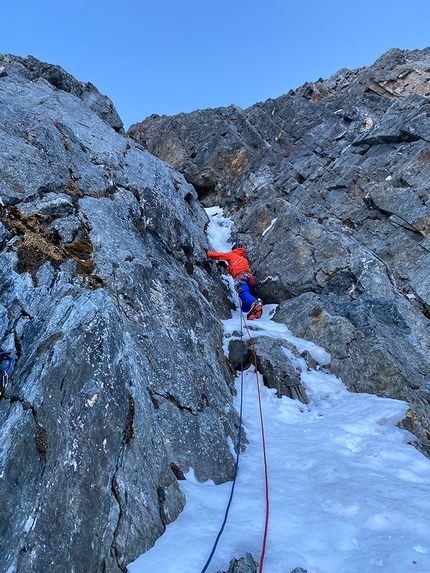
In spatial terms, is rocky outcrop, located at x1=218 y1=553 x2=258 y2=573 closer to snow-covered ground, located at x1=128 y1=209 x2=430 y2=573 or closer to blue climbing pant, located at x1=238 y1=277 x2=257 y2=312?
snow-covered ground, located at x1=128 y1=209 x2=430 y2=573

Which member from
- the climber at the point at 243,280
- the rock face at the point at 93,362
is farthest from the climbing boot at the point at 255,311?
the rock face at the point at 93,362

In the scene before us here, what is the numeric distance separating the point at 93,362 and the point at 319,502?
4.97 m

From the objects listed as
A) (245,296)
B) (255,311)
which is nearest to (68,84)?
Result: (245,296)

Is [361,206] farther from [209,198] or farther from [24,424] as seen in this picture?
[24,424]

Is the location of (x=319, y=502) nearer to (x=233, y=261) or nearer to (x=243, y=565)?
(x=243, y=565)

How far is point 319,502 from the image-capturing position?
671 centimetres

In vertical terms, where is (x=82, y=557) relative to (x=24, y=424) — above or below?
below

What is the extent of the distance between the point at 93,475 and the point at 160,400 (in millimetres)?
2873

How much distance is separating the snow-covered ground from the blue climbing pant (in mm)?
7057

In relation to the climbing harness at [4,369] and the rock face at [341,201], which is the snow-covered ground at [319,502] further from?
the climbing harness at [4,369]

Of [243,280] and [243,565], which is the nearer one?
[243,565]

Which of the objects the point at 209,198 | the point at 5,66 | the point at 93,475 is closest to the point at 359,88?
the point at 209,198

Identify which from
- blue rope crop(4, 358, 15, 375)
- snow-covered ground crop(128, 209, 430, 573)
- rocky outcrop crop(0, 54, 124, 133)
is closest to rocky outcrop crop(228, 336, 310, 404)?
snow-covered ground crop(128, 209, 430, 573)

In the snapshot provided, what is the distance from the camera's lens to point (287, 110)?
1630 inches
